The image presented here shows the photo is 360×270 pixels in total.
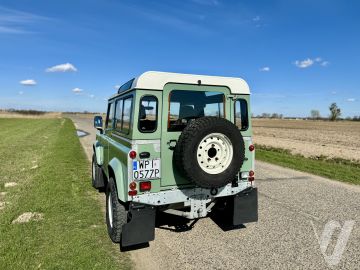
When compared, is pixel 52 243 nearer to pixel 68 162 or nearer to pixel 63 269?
pixel 63 269

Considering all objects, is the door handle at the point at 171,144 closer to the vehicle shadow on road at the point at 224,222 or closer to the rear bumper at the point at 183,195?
the rear bumper at the point at 183,195

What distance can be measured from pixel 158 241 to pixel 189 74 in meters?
2.65

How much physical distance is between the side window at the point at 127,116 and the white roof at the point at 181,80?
35 cm

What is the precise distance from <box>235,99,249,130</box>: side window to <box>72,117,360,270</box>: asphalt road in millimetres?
1837

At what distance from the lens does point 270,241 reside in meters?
4.68

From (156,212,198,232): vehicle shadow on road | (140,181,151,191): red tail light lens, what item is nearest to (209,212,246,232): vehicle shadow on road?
(156,212,198,232): vehicle shadow on road

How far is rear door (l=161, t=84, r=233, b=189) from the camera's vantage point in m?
4.21

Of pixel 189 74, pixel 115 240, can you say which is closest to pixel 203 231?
pixel 115 240

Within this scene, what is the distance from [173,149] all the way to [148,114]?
2.01ft

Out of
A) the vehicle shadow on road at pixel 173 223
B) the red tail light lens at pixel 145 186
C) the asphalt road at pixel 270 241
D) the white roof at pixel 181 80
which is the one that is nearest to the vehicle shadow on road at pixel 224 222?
the asphalt road at pixel 270 241

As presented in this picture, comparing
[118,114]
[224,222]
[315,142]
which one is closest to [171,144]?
[118,114]

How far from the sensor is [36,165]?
10.7m

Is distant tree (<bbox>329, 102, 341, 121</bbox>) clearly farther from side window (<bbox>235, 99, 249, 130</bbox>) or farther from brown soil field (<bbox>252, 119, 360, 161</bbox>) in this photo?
side window (<bbox>235, 99, 249, 130</bbox>)

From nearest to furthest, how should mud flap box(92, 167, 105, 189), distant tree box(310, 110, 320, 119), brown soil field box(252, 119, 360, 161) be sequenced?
mud flap box(92, 167, 105, 189), brown soil field box(252, 119, 360, 161), distant tree box(310, 110, 320, 119)
